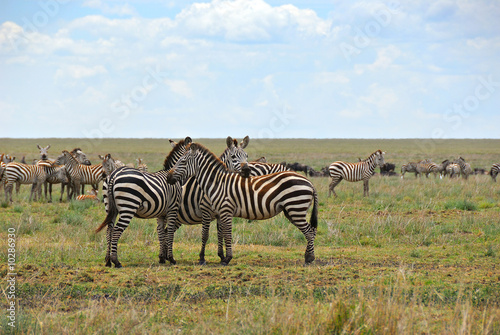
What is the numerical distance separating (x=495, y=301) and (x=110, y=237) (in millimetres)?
6148

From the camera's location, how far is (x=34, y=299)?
670 cm

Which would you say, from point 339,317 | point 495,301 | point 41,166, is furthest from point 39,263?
point 41,166

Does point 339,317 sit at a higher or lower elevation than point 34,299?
higher

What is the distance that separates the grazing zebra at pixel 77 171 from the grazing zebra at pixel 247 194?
35.9 feet

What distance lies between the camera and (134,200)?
8.64 m

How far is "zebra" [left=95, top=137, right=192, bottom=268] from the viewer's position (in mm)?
8641

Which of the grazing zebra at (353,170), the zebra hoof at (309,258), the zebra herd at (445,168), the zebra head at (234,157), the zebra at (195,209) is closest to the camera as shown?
the zebra hoof at (309,258)

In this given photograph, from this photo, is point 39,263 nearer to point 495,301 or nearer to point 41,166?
point 495,301

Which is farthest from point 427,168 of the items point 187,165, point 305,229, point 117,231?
point 117,231

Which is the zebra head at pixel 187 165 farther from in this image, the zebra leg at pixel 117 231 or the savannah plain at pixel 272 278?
the savannah plain at pixel 272 278

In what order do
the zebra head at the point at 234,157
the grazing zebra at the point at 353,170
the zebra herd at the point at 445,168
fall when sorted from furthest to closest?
the zebra herd at the point at 445,168 → the grazing zebra at the point at 353,170 → the zebra head at the point at 234,157

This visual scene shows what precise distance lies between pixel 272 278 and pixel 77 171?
43.8 ft

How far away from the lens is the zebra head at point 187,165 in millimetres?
9086

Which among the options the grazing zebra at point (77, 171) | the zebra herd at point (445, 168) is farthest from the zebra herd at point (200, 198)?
the zebra herd at point (445, 168)
